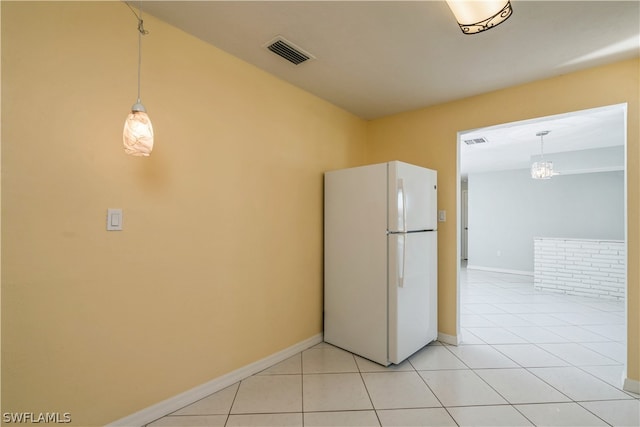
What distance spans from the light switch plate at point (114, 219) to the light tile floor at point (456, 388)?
1.24 metres

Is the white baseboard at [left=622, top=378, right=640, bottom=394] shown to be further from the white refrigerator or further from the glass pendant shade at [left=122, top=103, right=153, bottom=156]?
the glass pendant shade at [left=122, top=103, right=153, bottom=156]

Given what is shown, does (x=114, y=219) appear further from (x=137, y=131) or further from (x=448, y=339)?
(x=448, y=339)

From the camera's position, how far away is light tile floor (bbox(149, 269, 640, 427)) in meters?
1.83

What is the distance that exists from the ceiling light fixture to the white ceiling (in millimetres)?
590

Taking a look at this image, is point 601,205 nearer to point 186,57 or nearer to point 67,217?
point 186,57

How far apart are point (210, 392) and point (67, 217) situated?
1.51m

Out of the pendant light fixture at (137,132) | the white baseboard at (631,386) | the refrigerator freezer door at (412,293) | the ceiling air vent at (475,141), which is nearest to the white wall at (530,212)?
the ceiling air vent at (475,141)

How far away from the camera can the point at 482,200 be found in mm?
7348

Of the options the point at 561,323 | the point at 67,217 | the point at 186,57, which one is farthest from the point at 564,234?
the point at 67,217

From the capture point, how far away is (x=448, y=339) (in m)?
3.00

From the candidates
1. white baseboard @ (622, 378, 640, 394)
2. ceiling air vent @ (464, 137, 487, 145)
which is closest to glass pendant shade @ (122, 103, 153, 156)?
white baseboard @ (622, 378, 640, 394)

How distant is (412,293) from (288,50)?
2320 mm

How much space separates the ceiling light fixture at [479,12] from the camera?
3.72ft

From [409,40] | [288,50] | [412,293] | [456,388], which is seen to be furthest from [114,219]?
[456,388]
